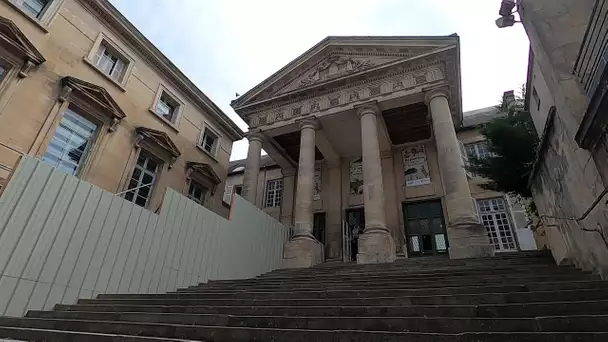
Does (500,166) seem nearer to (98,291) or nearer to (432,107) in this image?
(432,107)

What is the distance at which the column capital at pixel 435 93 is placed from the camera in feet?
44.6

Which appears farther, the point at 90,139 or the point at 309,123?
the point at 309,123

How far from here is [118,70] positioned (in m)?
12.7

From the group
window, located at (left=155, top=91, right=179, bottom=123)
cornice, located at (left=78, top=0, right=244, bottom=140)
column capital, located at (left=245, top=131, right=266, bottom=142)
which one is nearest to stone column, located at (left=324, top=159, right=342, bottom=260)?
column capital, located at (left=245, top=131, right=266, bottom=142)

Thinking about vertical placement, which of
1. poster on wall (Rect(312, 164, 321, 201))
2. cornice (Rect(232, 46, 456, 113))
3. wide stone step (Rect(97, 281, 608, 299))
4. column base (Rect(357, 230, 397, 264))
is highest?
cornice (Rect(232, 46, 456, 113))

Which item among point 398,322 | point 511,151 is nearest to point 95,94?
point 398,322

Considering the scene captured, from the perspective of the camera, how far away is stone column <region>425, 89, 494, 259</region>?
10031 mm

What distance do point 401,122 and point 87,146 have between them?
47.1 feet

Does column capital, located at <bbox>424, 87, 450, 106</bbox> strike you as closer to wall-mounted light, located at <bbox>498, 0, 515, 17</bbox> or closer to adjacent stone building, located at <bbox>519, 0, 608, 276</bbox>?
adjacent stone building, located at <bbox>519, 0, 608, 276</bbox>

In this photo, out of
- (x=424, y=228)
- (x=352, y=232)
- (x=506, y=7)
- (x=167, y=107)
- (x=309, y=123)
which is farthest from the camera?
(x=352, y=232)

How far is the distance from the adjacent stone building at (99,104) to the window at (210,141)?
324 millimetres

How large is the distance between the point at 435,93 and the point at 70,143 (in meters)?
14.1

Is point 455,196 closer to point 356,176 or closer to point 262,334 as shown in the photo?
point 356,176

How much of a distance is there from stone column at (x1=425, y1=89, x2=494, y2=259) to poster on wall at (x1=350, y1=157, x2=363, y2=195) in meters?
6.00
